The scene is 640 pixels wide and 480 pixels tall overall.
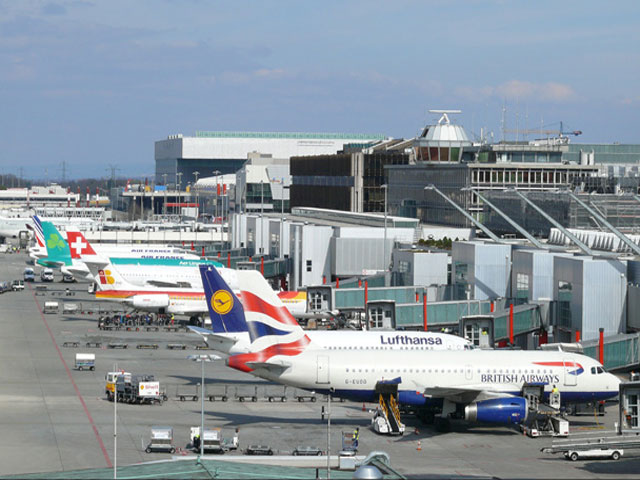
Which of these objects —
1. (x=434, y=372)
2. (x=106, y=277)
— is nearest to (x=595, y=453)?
(x=434, y=372)

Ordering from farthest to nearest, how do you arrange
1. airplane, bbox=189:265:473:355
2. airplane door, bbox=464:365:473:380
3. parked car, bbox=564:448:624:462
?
airplane, bbox=189:265:473:355, airplane door, bbox=464:365:473:380, parked car, bbox=564:448:624:462

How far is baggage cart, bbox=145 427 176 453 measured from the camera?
4881cm

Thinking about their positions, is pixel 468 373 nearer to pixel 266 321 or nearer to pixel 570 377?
pixel 570 377

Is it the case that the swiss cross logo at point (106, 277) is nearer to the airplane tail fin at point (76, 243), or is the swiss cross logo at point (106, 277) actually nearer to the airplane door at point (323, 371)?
the airplane tail fin at point (76, 243)

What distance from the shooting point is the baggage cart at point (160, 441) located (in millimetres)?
48812

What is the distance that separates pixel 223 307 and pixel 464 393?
16274mm

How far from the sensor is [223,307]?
208 ft

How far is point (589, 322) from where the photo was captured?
237ft

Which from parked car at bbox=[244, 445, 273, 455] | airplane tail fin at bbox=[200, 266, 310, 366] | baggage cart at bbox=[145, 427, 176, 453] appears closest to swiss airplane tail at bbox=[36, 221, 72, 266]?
airplane tail fin at bbox=[200, 266, 310, 366]

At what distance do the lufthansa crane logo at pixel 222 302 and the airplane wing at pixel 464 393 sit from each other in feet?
45.7

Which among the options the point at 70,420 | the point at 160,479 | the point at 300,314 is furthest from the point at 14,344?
the point at 160,479

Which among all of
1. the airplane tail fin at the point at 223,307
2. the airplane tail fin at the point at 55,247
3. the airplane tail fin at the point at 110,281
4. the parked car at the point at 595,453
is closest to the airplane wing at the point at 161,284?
the airplane tail fin at the point at 110,281

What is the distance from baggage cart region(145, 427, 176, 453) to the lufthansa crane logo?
14665 mm

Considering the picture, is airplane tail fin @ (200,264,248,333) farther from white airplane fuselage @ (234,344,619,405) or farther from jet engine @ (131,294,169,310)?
jet engine @ (131,294,169,310)
